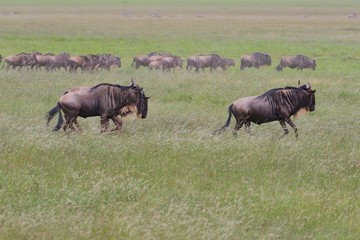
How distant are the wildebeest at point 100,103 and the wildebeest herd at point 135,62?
15022 millimetres

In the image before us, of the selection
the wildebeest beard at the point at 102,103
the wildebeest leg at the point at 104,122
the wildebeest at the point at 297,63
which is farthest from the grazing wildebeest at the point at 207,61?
the wildebeest leg at the point at 104,122

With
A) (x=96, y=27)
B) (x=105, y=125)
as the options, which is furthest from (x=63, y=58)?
(x=96, y=27)

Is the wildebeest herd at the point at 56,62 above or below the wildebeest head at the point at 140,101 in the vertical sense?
below

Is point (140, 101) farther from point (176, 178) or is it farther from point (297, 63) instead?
point (297, 63)

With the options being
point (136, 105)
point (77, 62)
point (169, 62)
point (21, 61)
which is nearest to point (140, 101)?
point (136, 105)

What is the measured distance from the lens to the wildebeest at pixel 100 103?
11.9m

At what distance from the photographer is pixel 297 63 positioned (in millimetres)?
31953

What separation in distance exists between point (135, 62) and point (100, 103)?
776 inches

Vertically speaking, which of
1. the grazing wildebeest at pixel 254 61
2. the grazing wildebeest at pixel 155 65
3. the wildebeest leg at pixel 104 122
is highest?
the wildebeest leg at pixel 104 122

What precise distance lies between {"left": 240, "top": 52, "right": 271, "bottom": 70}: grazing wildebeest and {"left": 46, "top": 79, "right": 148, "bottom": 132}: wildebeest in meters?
20.1

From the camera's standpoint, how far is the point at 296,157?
990cm

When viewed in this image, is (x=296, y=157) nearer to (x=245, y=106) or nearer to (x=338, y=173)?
(x=338, y=173)

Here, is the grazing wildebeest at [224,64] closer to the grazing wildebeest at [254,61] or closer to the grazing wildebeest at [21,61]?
the grazing wildebeest at [254,61]

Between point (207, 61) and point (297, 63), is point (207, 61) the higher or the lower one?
the higher one
